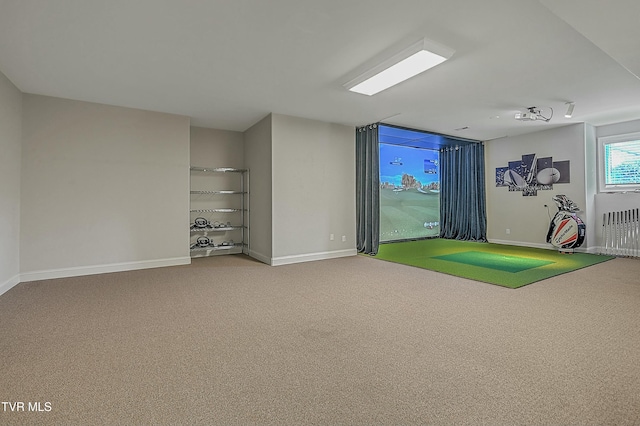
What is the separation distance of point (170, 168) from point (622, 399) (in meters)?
5.90

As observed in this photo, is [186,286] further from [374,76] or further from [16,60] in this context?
[374,76]

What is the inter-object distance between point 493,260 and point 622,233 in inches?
115

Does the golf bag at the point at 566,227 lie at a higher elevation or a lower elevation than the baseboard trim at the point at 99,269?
higher

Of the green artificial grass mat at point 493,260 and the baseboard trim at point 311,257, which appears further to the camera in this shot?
the baseboard trim at point 311,257

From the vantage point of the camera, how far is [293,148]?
5695mm

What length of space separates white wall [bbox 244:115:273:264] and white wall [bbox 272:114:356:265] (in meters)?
0.16

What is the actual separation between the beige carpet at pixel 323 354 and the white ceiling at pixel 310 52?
7.65ft

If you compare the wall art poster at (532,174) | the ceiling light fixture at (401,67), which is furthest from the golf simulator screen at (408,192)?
the ceiling light fixture at (401,67)

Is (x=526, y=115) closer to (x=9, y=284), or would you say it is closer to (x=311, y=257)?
(x=311, y=257)

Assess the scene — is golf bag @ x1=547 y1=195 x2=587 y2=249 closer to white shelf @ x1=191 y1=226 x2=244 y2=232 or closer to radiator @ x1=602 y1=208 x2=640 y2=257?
radiator @ x1=602 y1=208 x2=640 y2=257

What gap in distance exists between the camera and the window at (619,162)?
6156 millimetres

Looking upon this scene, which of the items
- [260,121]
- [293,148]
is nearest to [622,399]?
[293,148]

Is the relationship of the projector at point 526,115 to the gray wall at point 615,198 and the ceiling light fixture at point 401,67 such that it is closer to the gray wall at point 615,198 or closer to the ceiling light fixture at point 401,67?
the gray wall at point 615,198

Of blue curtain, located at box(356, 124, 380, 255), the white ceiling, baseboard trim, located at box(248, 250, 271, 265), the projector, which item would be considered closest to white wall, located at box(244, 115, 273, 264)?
baseboard trim, located at box(248, 250, 271, 265)
